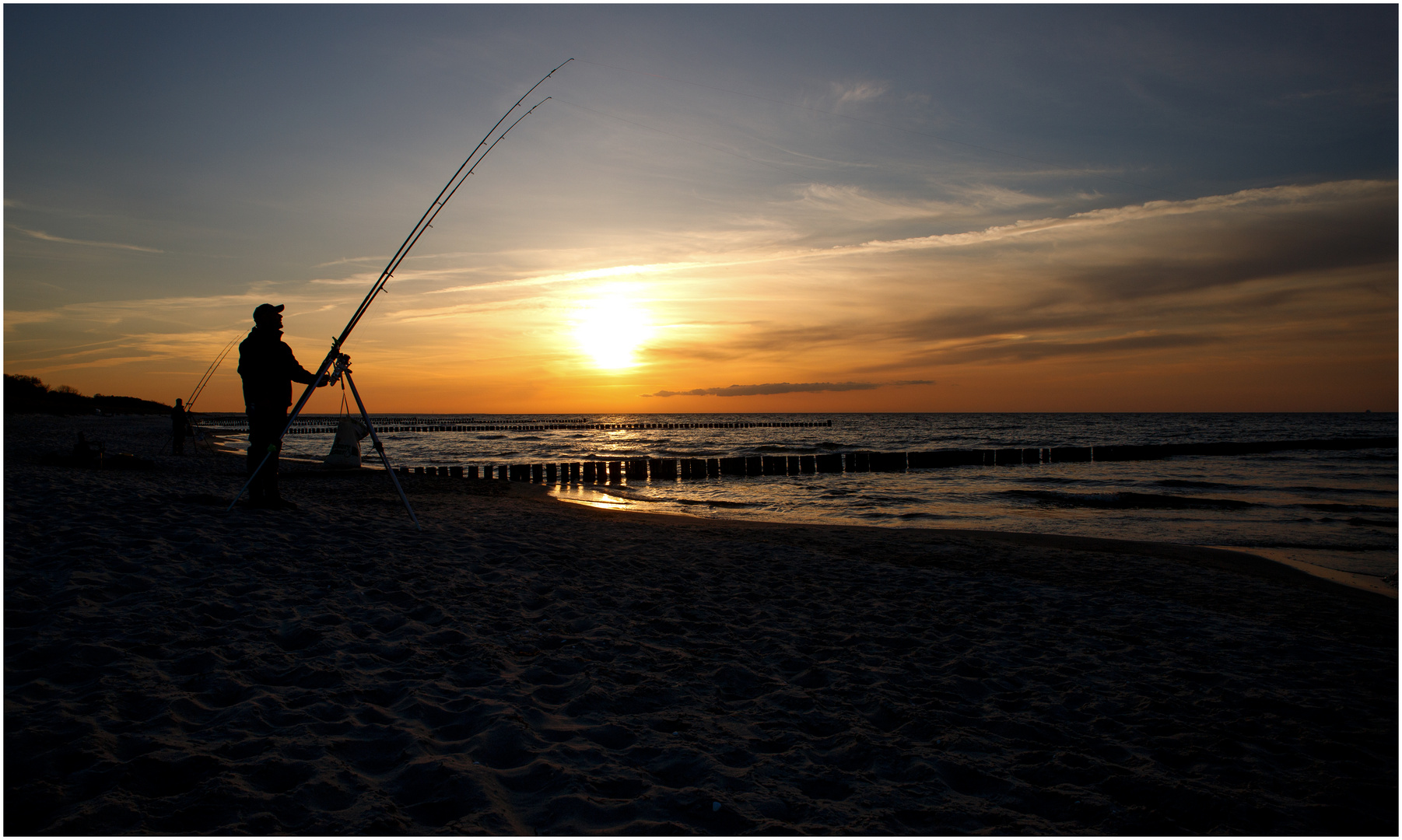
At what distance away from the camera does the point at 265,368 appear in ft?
26.5

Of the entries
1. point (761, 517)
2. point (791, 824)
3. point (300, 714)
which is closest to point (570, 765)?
point (791, 824)

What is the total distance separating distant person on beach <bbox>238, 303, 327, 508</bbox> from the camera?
7992 millimetres

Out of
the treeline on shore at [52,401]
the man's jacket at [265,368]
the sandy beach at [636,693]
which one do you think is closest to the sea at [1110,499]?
the sandy beach at [636,693]

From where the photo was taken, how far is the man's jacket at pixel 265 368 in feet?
26.3

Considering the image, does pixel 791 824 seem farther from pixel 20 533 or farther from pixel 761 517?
pixel 761 517

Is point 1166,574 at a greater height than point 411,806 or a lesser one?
lesser

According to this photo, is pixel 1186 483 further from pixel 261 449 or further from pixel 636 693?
pixel 261 449

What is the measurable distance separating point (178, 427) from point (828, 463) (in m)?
24.4

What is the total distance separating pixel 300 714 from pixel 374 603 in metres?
1.93

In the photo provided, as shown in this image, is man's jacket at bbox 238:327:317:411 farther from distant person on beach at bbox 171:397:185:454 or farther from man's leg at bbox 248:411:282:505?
distant person on beach at bbox 171:397:185:454

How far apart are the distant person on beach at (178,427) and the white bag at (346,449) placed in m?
8.90

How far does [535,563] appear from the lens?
708 centimetres

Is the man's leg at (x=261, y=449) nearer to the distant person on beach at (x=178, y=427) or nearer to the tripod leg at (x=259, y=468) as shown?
the tripod leg at (x=259, y=468)

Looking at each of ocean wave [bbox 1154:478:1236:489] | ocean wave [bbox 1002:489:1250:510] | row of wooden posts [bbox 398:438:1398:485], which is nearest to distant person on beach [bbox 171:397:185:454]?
row of wooden posts [bbox 398:438:1398:485]
